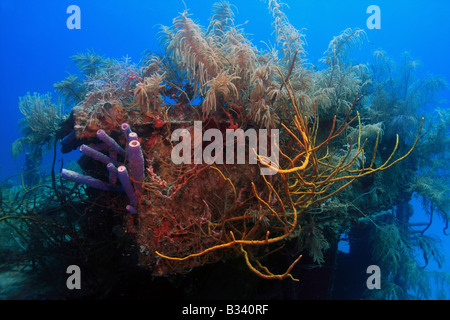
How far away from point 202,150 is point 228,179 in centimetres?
109

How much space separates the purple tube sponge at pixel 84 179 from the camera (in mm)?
2783

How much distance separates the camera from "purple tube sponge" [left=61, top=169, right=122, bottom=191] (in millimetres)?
2783

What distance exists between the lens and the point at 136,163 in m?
2.61

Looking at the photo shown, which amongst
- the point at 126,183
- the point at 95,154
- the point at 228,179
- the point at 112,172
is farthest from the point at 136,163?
the point at 228,179

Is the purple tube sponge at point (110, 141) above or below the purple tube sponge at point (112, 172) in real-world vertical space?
above

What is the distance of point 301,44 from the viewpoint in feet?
13.1

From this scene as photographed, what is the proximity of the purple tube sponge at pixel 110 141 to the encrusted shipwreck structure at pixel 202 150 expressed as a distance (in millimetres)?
14
